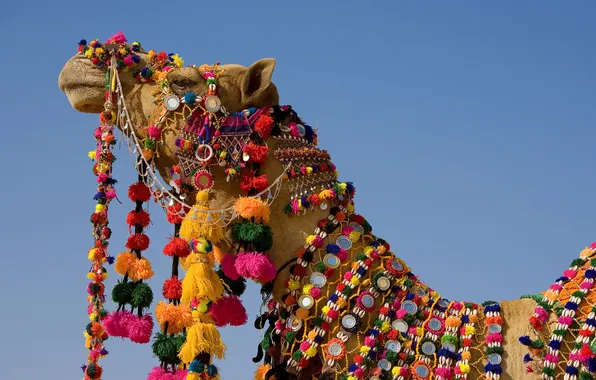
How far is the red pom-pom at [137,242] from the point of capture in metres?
7.25

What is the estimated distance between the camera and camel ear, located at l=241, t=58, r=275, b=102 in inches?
278

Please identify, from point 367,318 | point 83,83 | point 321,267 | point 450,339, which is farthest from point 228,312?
point 83,83

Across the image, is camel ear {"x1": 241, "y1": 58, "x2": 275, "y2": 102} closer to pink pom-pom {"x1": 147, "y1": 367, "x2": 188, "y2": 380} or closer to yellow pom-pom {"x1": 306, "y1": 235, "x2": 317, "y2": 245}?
yellow pom-pom {"x1": 306, "y1": 235, "x2": 317, "y2": 245}

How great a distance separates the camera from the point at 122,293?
280 inches

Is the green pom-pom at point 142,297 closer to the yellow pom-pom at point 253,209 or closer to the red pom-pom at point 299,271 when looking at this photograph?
the yellow pom-pom at point 253,209

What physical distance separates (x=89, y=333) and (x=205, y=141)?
1.73m

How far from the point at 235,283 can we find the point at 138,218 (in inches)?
35.3

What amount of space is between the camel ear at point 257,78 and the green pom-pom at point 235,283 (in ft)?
4.35

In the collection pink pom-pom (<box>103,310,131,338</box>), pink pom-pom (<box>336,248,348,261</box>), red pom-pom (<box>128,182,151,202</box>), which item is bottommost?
pink pom-pom (<box>103,310,131,338</box>)

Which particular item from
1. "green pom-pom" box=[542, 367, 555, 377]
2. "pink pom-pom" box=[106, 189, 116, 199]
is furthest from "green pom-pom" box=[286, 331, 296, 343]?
"pink pom-pom" box=[106, 189, 116, 199]

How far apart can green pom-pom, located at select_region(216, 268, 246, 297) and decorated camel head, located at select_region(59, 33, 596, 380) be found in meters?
0.01

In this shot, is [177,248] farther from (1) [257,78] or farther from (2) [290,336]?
(1) [257,78]

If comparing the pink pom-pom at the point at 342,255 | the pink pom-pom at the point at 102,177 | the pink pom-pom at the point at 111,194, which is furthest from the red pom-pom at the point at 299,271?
the pink pom-pom at the point at 102,177

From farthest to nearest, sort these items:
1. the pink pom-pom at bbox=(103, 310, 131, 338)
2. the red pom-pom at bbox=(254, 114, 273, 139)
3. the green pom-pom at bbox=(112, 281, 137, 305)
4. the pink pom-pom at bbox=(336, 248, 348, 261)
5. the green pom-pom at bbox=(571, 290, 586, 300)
A: the green pom-pom at bbox=(112, 281, 137, 305)
the pink pom-pom at bbox=(103, 310, 131, 338)
the red pom-pom at bbox=(254, 114, 273, 139)
the pink pom-pom at bbox=(336, 248, 348, 261)
the green pom-pom at bbox=(571, 290, 586, 300)
